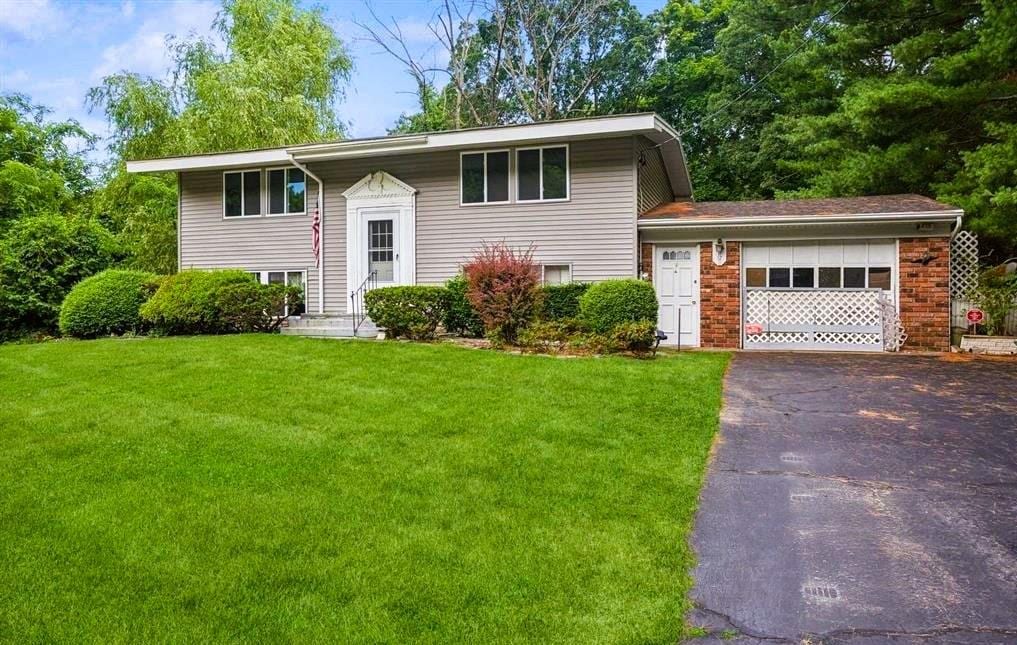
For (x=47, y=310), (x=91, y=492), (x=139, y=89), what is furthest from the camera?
(x=139, y=89)

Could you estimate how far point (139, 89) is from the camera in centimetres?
2023

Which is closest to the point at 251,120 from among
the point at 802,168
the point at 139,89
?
the point at 139,89

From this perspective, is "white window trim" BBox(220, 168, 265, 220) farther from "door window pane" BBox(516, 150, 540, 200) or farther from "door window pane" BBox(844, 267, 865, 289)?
"door window pane" BBox(844, 267, 865, 289)

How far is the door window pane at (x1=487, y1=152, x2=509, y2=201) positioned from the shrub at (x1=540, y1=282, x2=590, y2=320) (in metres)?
2.59

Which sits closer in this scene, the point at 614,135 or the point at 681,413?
the point at 681,413

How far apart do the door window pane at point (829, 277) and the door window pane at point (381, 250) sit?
8419mm

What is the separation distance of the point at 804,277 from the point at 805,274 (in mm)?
59

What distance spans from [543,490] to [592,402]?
2.41 m

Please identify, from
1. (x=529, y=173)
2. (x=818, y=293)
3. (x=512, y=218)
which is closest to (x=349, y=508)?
(x=512, y=218)

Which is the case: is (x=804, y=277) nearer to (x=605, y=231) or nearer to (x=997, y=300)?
(x=997, y=300)

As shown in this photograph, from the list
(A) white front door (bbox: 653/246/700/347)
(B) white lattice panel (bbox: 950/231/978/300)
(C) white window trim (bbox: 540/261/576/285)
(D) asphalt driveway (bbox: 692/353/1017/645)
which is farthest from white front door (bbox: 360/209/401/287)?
(B) white lattice panel (bbox: 950/231/978/300)

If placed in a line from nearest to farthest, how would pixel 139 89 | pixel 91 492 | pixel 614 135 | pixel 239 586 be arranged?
pixel 239 586, pixel 91 492, pixel 614 135, pixel 139 89

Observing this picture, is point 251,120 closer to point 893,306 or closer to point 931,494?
point 893,306

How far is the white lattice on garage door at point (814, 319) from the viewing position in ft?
37.7
